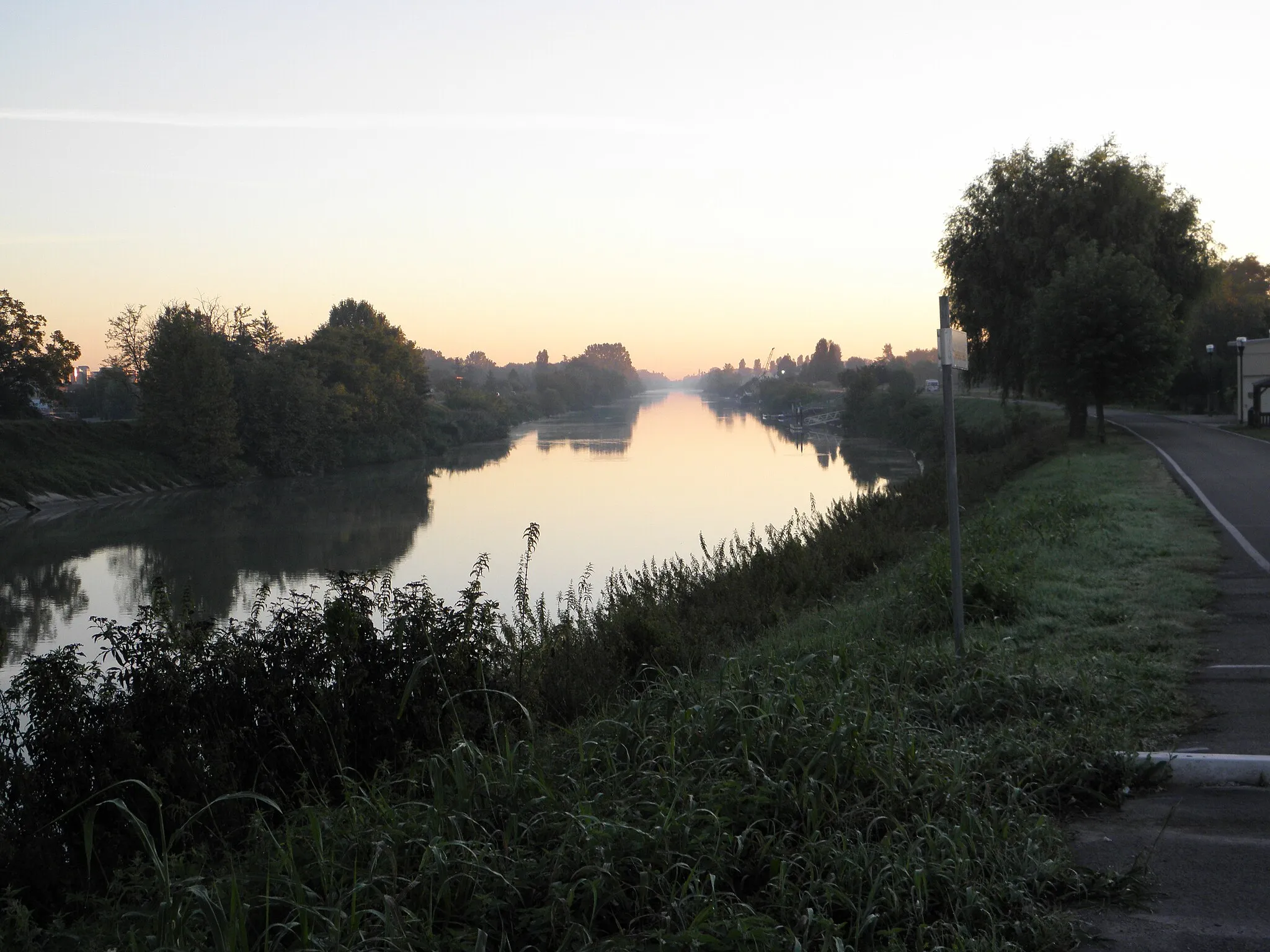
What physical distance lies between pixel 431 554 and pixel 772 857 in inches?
1116

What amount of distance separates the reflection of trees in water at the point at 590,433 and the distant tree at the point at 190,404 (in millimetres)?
24773

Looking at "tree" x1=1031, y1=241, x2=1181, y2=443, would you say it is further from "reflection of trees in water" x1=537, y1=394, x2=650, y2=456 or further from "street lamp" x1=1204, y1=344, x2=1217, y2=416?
"reflection of trees in water" x1=537, y1=394, x2=650, y2=456

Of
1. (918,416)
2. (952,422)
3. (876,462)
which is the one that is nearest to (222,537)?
(876,462)

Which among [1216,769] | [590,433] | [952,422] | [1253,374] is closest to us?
[1216,769]

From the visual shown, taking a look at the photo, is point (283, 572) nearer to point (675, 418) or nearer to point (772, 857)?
point (772, 857)

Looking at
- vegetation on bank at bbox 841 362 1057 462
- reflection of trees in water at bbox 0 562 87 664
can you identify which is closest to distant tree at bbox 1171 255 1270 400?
vegetation on bank at bbox 841 362 1057 462

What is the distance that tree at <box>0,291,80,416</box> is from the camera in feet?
192

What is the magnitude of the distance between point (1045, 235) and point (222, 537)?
3135 centimetres

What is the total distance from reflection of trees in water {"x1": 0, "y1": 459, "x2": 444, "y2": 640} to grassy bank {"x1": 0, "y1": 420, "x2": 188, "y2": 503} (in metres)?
1.93

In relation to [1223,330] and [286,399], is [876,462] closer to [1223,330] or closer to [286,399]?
[1223,330]

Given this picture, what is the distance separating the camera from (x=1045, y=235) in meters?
37.9

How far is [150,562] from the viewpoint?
33.2 metres

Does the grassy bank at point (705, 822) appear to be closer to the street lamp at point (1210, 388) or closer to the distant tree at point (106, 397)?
the street lamp at point (1210, 388)

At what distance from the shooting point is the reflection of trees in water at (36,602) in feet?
71.6
